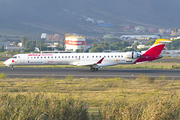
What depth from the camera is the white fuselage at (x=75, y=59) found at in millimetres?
38500

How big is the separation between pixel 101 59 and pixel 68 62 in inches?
206

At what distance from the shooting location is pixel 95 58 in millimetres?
39000

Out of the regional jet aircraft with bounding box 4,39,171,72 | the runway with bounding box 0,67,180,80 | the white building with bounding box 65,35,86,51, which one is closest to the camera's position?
the runway with bounding box 0,67,180,80

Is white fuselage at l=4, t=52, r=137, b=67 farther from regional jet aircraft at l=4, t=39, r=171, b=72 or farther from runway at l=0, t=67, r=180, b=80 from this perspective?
runway at l=0, t=67, r=180, b=80

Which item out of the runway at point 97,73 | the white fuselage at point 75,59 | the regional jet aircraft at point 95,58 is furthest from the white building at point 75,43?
the runway at point 97,73

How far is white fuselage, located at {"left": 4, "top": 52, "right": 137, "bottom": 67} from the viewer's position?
3850 centimetres

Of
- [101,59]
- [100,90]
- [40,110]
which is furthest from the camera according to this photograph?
[101,59]

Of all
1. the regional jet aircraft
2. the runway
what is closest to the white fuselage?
the regional jet aircraft

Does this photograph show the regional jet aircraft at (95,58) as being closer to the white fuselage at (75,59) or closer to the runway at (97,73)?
the white fuselage at (75,59)

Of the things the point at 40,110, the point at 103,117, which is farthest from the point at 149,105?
the point at 40,110

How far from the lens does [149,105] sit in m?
10.6

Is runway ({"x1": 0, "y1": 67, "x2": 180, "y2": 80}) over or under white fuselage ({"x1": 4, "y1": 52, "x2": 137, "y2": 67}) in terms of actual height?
under

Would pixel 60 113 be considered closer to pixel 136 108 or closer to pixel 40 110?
pixel 40 110

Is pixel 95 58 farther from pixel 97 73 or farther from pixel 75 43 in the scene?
pixel 75 43
